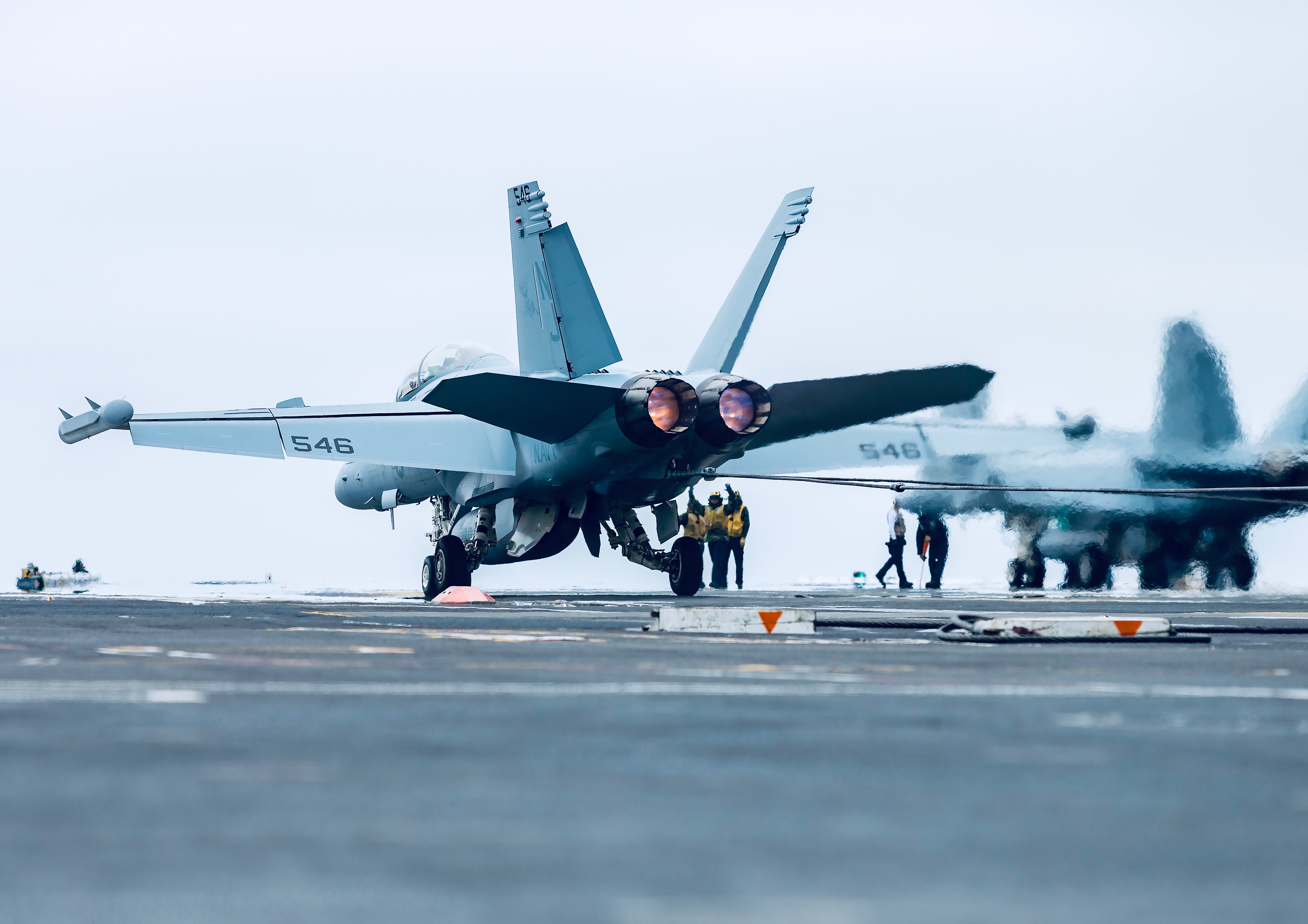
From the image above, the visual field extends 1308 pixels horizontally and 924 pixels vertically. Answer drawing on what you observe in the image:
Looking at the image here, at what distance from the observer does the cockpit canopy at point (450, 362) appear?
27.0 meters

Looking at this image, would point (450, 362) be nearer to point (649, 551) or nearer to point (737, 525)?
point (649, 551)

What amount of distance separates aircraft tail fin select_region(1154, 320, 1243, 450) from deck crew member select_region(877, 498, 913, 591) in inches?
291

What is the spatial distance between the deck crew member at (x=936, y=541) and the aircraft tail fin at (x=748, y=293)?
34.3ft

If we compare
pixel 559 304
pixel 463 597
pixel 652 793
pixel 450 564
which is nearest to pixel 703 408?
pixel 559 304

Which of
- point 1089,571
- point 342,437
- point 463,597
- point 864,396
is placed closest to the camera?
point 864,396

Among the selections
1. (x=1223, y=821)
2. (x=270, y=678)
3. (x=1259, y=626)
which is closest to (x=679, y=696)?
(x=270, y=678)

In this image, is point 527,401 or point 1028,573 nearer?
point 527,401

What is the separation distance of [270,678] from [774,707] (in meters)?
2.87

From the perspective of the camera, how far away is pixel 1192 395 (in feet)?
93.8

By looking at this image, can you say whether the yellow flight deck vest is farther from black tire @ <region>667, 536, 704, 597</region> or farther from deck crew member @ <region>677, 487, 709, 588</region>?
black tire @ <region>667, 536, 704, 597</region>

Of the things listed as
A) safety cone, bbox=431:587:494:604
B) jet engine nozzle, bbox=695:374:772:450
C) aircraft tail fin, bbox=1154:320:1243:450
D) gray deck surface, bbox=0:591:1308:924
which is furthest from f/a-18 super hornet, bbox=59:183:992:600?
gray deck surface, bbox=0:591:1308:924

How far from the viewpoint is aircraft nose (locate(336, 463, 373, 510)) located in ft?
96.5

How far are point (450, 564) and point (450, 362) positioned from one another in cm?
333

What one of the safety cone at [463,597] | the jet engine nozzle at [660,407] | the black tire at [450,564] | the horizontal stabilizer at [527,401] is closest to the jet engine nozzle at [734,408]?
the jet engine nozzle at [660,407]
